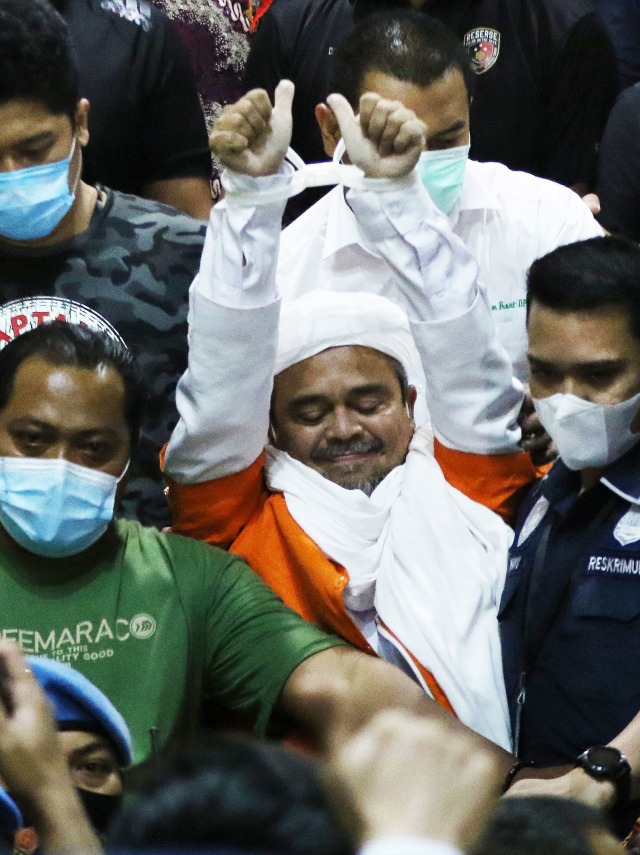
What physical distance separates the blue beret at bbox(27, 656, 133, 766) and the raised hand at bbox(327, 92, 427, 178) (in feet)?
3.66

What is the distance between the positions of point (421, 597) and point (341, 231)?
37.5 inches

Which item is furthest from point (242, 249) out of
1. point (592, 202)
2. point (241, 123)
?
point (592, 202)

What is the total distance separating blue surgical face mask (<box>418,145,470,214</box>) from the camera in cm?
361

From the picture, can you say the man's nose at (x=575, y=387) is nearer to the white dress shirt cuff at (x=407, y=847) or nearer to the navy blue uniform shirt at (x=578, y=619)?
the navy blue uniform shirt at (x=578, y=619)

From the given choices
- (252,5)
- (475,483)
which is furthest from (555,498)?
A: (252,5)

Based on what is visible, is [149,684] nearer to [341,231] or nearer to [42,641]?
[42,641]

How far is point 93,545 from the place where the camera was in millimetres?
3035

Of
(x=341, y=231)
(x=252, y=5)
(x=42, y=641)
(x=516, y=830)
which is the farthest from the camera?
(x=252, y=5)

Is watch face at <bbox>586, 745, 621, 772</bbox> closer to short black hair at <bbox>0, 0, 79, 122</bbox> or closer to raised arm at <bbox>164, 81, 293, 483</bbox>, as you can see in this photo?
raised arm at <bbox>164, 81, 293, 483</bbox>

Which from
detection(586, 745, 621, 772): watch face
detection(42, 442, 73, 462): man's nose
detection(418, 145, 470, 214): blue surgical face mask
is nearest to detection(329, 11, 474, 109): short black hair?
detection(418, 145, 470, 214): blue surgical face mask

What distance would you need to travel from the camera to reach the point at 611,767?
270 cm

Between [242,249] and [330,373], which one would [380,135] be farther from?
[330,373]

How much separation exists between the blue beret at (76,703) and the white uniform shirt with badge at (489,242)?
4.64 ft

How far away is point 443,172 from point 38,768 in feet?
7.37
